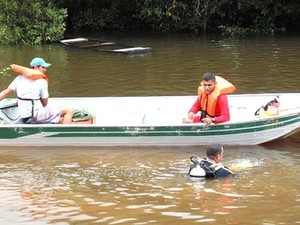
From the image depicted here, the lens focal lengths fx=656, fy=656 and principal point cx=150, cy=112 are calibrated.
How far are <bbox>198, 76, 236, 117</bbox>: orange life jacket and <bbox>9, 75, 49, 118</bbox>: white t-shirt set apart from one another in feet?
7.06

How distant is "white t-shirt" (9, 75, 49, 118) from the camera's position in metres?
8.89

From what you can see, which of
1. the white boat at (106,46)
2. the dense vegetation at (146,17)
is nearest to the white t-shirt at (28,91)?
A: the white boat at (106,46)

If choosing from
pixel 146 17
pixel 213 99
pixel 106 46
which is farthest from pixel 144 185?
pixel 146 17

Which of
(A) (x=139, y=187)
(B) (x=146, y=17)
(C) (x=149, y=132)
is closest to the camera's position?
(A) (x=139, y=187)

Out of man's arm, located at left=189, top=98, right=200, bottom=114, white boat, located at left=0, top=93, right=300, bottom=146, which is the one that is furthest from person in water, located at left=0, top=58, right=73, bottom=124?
man's arm, located at left=189, top=98, right=200, bottom=114

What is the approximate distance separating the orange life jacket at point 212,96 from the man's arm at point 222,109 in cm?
5

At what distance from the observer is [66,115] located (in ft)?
30.0

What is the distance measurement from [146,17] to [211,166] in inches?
752

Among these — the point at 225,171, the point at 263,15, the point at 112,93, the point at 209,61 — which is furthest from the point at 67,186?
→ the point at 263,15

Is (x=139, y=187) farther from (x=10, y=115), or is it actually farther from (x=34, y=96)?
(x=10, y=115)

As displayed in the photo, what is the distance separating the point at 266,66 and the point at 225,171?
894 cm

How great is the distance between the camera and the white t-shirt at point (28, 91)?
8891mm

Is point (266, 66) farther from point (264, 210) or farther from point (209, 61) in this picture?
point (264, 210)

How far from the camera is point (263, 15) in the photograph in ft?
80.4
